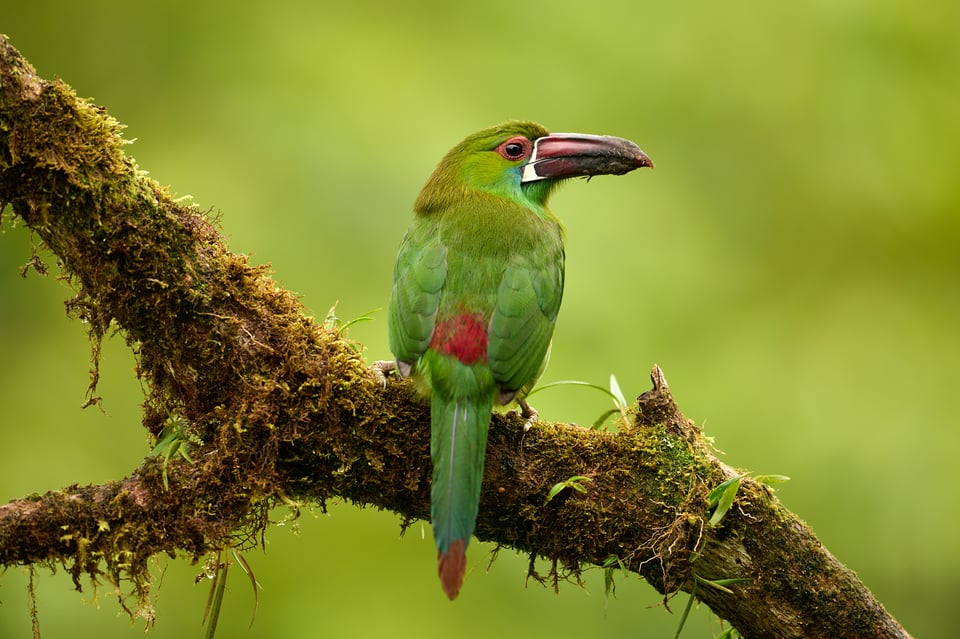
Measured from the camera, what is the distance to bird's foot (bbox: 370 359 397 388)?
289 cm

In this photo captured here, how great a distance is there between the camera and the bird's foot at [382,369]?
2886 mm

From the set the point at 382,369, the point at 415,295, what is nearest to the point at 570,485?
the point at 382,369

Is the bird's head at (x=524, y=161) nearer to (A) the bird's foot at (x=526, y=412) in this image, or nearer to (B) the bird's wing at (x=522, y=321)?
(B) the bird's wing at (x=522, y=321)

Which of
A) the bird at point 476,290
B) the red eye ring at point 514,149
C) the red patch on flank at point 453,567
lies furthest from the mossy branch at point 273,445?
the red eye ring at point 514,149

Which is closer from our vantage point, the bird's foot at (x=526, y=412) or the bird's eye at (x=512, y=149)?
the bird's foot at (x=526, y=412)

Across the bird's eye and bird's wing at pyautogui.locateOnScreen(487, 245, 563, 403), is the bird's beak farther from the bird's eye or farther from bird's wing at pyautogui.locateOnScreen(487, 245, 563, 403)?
bird's wing at pyautogui.locateOnScreen(487, 245, 563, 403)

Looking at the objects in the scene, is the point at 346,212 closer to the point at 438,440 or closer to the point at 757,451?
the point at 757,451

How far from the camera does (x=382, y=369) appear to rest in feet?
9.84

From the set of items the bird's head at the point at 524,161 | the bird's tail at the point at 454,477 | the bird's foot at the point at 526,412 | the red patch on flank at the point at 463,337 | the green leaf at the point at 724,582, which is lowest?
the green leaf at the point at 724,582

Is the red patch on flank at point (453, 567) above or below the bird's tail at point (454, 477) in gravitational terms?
below

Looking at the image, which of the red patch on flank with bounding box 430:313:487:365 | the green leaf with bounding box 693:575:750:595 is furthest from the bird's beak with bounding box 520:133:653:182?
the green leaf with bounding box 693:575:750:595

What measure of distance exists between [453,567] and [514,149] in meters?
1.70

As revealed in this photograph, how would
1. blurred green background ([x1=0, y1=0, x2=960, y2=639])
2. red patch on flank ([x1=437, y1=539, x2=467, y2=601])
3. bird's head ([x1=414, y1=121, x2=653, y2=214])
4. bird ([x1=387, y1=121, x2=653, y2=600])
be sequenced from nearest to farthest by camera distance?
red patch on flank ([x1=437, y1=539, x2=467, y2=601]), bird ([x1=387, y1=121, x2=653, y2=600]), bird's head ([x1=414, y1=121, x2=653, y2=214]), blurred green background ([x1=0, y1=0, x2=960, y2=639])

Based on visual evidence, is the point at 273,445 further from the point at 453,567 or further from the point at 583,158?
the point at 583,158
